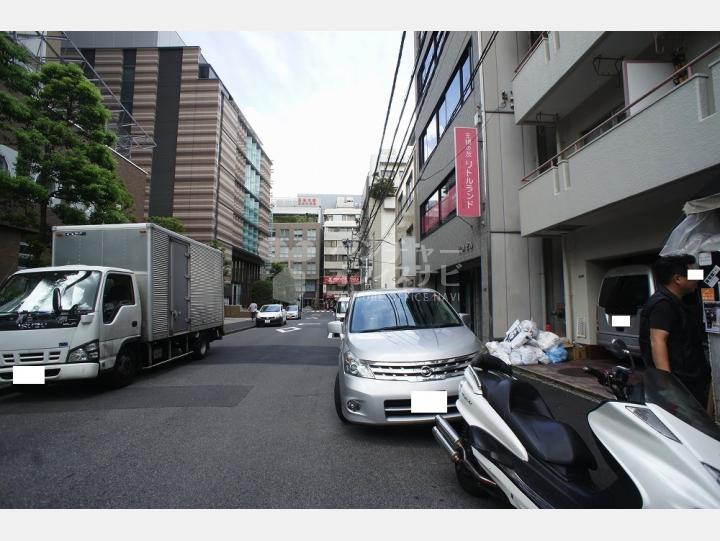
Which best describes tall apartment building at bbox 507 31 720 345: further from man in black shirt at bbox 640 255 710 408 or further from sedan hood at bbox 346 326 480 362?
sedan hood at bbox 346 326 480 362

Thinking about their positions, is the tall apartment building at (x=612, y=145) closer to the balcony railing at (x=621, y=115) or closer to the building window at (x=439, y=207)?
the balcony railing at (x=621, y=115)

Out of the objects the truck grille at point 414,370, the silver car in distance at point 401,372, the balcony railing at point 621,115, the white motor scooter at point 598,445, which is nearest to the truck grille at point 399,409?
the silver car in distance at point 401,372

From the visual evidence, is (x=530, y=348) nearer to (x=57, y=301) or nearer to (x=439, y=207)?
(x=57, y=301)

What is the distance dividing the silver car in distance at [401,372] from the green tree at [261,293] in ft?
135

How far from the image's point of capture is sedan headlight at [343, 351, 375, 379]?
149 inches

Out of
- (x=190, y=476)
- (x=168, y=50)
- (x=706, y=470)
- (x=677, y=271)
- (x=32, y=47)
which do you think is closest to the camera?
(x=706, y=470)

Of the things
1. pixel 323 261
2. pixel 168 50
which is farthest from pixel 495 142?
pixel 323 261

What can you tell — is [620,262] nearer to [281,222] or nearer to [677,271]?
[677,271]

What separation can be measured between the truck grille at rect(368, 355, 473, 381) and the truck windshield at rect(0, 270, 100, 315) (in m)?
4.53

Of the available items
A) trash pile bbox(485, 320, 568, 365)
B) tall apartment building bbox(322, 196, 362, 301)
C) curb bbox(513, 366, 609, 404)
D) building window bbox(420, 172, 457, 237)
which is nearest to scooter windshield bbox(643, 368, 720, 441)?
curb bbox(513, 366, 609, 404)

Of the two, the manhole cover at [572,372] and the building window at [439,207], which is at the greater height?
the building window at [439,207]

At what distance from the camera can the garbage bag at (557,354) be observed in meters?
7.97
